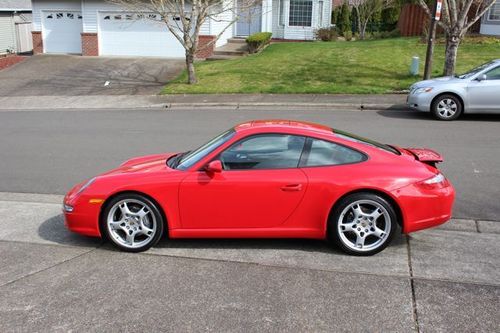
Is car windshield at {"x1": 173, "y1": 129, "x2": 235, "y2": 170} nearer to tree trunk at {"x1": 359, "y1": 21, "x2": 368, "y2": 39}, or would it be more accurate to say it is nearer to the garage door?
the garage door

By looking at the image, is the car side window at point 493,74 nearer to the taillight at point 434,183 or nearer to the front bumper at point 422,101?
the front bumper at point 422,101

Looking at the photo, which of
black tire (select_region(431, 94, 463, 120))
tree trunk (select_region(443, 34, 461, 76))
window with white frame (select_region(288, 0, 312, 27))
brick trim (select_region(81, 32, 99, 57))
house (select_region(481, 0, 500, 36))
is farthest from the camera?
window with white frame (select_region(288, 0, 312, 27))

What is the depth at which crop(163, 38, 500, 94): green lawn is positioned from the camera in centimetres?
1791

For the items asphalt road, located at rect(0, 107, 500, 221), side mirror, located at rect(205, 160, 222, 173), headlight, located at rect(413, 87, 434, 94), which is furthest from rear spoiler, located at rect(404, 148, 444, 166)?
headlight, located at rect(413, 87, 434, 94)

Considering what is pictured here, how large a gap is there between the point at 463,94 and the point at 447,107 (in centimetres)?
46

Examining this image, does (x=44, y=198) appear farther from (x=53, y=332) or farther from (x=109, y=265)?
(x=53, y=332)

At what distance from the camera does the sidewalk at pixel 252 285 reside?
13.1ft

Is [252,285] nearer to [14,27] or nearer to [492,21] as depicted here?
[492,21]

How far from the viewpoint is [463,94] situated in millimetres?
12719

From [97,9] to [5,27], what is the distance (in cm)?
892

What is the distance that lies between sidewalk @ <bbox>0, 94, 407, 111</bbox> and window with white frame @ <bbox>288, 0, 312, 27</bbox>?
574 inches

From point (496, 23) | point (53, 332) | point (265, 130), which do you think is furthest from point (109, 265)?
point (496, 23)

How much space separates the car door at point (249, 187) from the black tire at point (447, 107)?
870 cm

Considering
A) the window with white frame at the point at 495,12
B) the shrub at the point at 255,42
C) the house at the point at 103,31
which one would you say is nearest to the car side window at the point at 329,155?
the house at the point at 103,31
